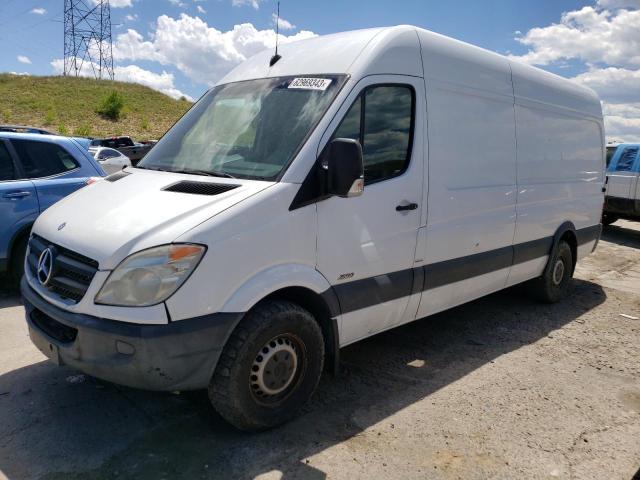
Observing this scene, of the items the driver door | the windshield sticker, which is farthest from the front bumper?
the windshield sticker

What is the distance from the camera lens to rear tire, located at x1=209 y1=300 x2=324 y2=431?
9.86 feet

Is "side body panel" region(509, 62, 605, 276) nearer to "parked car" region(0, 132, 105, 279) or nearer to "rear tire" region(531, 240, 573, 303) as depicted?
"rear tire" region(531, 240, 573, 303)

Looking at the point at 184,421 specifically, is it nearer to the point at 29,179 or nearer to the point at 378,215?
the point at 378,215

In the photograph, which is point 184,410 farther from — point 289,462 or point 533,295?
point 533,295

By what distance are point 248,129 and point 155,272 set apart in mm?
1280

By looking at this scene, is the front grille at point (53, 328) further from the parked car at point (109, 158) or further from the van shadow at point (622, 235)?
the parked car at point (109, 158)

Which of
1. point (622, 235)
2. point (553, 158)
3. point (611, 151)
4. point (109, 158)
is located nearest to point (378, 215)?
point (553, 158)

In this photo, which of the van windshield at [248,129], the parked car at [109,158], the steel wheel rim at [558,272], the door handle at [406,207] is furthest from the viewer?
the parked car at [109,158]

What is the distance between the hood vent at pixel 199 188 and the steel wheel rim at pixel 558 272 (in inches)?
173

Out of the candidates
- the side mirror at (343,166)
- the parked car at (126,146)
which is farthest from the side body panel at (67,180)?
the parked car at (126,146)

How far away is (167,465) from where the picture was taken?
292 centimetres

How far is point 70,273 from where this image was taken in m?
3.04

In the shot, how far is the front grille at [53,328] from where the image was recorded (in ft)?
9.86

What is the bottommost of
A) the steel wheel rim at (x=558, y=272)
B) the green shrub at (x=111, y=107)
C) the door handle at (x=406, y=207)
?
the steel wheel rim at (x=558, y=272)
